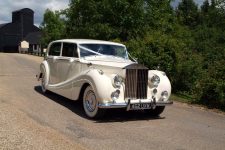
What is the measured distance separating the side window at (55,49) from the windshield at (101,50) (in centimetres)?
133

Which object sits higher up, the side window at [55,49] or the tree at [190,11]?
the tree at [190,11]

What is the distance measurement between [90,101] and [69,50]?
2.27m

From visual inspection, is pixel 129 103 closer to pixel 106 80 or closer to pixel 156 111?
pixel 106 80

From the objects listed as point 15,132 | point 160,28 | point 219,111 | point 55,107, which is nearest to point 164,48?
point 219,111

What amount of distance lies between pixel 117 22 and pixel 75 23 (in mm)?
4677

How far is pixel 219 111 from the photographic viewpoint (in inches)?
416

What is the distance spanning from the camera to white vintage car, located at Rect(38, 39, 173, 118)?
8031 millimetres

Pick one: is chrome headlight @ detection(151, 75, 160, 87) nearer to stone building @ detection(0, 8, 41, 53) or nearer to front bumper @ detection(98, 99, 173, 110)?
front bumper @ detection(98, 99, 173, 110)

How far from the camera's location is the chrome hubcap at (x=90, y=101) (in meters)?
8.29

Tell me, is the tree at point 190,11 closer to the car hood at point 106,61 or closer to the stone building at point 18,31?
the stone building at point 18,31

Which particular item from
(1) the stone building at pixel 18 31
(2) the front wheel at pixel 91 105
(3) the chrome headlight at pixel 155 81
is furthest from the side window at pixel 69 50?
(1) the stone building at pixel 18 31

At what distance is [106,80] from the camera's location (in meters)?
8.05

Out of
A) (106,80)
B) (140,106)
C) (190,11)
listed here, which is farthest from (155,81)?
(190,11)

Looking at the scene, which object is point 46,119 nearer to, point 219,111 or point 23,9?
point 219,111
